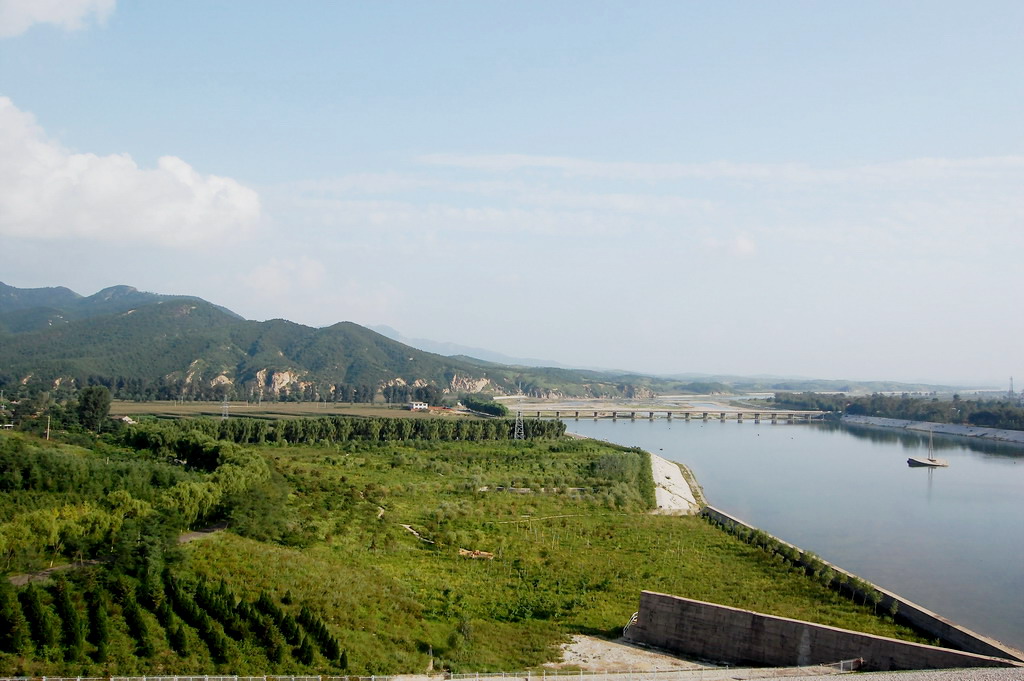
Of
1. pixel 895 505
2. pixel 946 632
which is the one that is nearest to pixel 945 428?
pixel 895 505

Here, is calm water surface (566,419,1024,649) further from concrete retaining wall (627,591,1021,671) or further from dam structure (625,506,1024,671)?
concrete retaining wall (627,591,1021,671)

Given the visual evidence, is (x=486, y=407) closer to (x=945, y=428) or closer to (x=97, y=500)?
(x=945, y=428)

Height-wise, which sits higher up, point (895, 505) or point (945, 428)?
point (945, 428)

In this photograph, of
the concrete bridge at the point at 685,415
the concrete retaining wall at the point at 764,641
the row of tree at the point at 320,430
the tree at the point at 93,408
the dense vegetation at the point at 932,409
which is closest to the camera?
the concrete retaining wall at the point at 764,641

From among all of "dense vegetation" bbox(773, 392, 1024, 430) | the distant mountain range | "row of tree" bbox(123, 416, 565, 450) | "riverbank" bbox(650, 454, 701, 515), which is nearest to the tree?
"row of tree" bbox(123, 416, 565, 450)

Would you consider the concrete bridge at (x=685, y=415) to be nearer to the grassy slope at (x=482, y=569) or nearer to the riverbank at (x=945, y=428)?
the riverbank at (x=945, y=428)

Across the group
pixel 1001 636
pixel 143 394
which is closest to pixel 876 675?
pixel 1001 636

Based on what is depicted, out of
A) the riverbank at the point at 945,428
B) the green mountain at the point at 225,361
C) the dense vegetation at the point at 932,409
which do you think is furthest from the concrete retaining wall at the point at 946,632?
the green mountain at the point at 225,361
